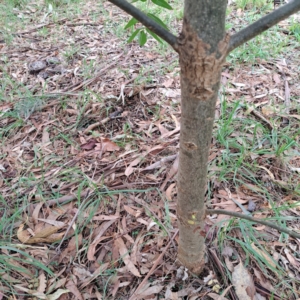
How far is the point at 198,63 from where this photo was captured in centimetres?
61

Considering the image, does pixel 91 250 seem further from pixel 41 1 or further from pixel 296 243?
pixel 41 1

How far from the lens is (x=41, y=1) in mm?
3551

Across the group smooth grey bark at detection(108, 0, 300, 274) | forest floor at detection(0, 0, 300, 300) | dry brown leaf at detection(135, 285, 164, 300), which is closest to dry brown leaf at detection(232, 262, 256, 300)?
forest floor at detection(0, 0, 300, 300)

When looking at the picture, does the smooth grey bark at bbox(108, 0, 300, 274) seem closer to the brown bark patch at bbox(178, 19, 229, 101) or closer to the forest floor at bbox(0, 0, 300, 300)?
the brown bark patch at bbox(178, 19, 229, 101)

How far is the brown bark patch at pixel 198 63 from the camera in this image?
1.92 feet

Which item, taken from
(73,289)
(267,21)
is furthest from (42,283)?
(267,21)

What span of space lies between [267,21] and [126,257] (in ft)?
3.28

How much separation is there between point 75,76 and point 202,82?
184 centimetres

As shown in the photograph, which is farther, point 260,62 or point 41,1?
point 41,1

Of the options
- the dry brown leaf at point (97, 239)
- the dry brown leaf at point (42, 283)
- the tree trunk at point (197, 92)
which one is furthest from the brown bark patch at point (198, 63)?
the dry brown leaf at point (42, 283)

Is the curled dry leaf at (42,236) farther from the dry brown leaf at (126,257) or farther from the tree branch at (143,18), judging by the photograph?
the tree branch at (143,18)

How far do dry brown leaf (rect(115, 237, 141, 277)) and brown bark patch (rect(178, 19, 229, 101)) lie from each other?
80cm

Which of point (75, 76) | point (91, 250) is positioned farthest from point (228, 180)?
point (75, 76)

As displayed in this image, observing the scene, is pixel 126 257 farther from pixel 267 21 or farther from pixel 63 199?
pixel 267 21
